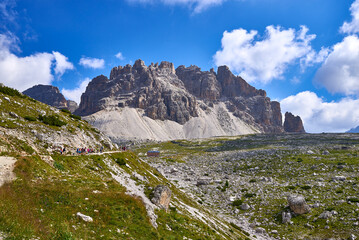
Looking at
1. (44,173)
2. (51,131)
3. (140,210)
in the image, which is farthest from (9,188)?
(51,131)

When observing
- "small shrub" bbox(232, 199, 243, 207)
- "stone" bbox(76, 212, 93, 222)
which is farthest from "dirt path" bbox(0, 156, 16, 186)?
"small shrub" bbox(232, 199, 243, 207)

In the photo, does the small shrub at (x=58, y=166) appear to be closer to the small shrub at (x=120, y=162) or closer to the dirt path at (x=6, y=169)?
the dirt path at (x=6, y=169)

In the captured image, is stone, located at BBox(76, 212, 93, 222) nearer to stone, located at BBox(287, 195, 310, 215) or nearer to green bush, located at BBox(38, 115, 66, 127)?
green bush, located at BBox(38, 115, 66, 127)

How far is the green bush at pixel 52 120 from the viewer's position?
3353 centimetres

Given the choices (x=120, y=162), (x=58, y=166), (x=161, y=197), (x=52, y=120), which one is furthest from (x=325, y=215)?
(x=52, y=120)

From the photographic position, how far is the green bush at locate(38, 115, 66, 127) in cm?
3353

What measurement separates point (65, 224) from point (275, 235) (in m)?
28.1

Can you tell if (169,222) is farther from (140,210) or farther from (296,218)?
(296,218)

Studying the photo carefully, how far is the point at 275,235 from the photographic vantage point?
27938 millimetres

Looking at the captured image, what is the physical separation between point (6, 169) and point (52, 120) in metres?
21.0

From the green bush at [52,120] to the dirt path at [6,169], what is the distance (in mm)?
17319

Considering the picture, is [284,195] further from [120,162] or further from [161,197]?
[120,162]

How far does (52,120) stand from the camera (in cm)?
3462

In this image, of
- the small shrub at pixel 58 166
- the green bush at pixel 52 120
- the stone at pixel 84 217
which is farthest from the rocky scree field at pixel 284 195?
the green bush at pixel 52 120
